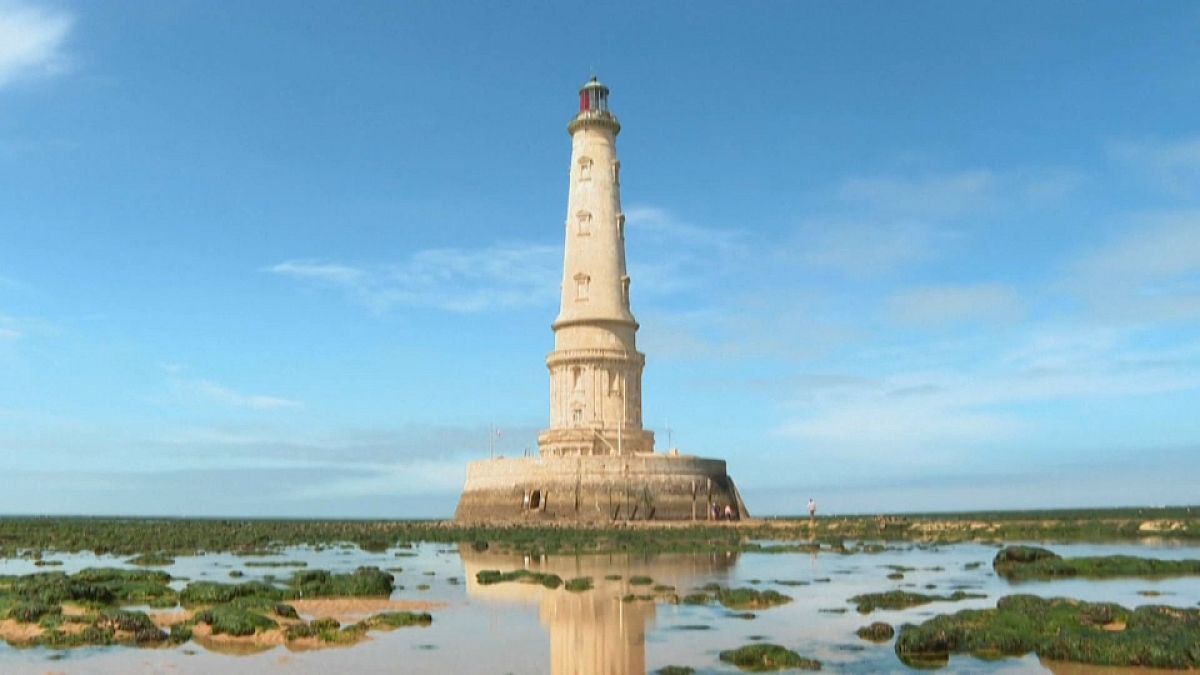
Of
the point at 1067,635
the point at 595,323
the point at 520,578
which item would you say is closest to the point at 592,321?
the point at 595,323

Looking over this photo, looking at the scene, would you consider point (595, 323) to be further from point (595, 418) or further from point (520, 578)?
point (520, 578)

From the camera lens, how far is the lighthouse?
150 feet

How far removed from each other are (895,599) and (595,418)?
32936 millimetres

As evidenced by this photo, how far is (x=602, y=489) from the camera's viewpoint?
45.3 metres

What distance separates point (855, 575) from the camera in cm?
2427

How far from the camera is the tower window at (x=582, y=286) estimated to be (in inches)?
2071

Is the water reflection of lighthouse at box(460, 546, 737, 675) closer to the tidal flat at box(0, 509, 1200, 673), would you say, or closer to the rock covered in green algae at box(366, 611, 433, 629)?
the tidal flat at box(0, 509, 1200, 673)

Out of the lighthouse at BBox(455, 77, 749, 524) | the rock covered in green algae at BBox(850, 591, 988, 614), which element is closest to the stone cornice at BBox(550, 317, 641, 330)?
the lighthouse at BBox(455, 77, 749, 524)

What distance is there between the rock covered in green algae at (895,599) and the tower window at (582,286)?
3414 cm

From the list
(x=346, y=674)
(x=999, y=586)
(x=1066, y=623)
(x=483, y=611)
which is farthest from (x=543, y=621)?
(x=999, y=586)

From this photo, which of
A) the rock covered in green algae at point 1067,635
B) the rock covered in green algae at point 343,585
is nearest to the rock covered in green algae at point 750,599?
the rock covered in green algae at point 1067,635

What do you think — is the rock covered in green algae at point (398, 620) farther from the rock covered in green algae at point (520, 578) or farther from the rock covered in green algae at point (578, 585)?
the rock covered in green algae at point (520, 578)

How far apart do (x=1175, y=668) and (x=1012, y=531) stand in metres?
35.0

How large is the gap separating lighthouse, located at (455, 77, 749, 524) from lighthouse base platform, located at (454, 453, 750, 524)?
0.14 feet
